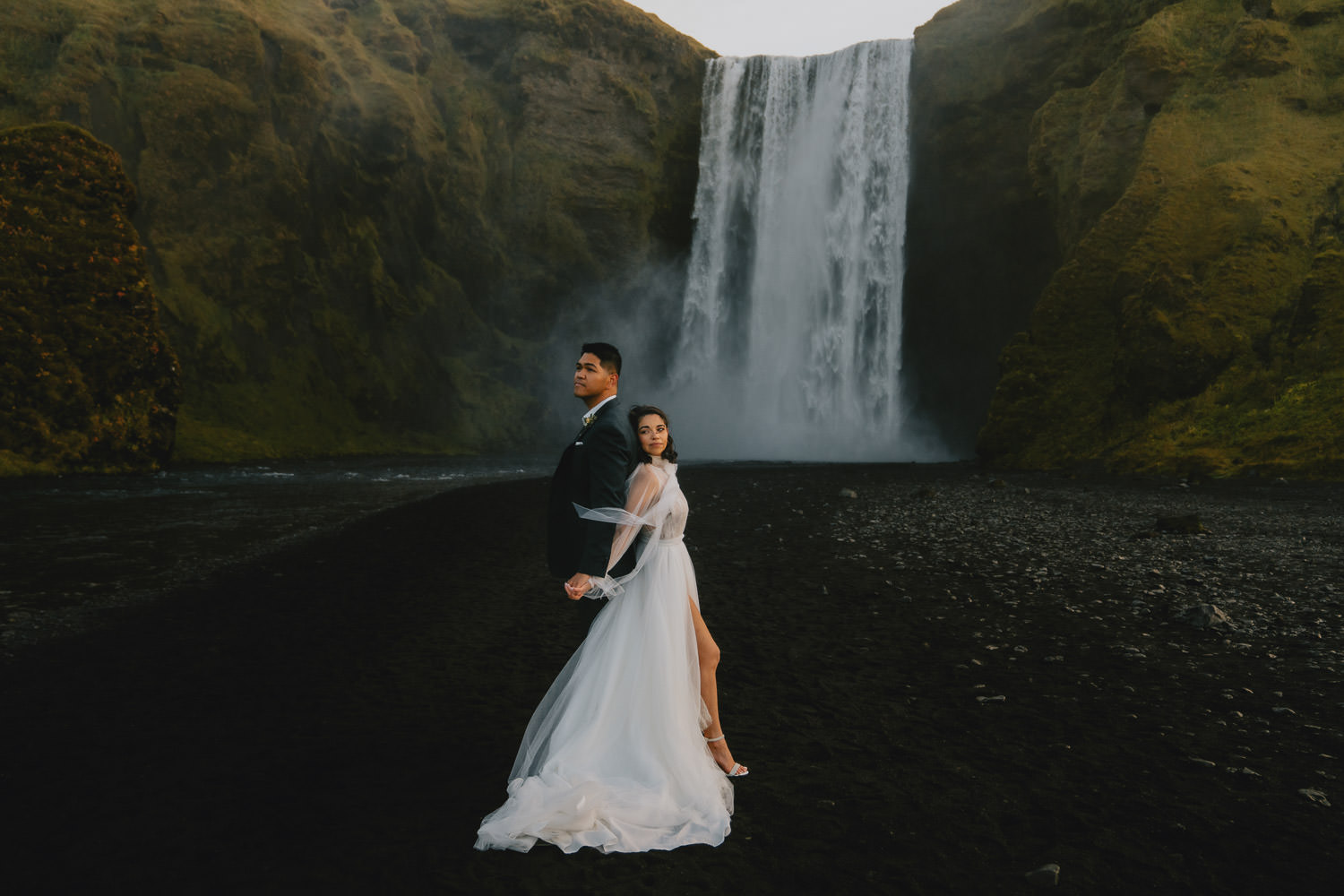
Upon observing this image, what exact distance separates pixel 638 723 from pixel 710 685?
618 millimetres

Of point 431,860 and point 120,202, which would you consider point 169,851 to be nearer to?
point 431,860

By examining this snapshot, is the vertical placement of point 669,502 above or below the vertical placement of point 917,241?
below

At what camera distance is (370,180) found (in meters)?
58.1

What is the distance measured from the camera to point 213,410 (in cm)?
4734

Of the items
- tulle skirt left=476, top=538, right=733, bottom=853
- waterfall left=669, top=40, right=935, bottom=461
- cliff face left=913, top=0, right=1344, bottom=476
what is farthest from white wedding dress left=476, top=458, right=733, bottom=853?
waterfall left=669, top=40, right=935, bottom=461

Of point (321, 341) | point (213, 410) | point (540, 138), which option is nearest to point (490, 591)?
point (213, 410)

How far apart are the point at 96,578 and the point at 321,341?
4681cm

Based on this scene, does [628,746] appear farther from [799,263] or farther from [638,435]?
[799,263]

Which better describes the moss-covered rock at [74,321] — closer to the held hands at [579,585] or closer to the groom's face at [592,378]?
the groom's face at [592,378]

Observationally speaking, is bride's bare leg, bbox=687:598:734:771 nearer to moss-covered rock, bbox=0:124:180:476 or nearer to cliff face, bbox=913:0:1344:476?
cliff face, bbox=913:0:1344:476

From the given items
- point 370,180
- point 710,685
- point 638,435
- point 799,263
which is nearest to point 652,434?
point 638,435

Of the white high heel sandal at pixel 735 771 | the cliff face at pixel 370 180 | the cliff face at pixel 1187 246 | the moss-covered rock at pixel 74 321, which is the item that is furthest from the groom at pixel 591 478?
the cliff face at pixel 370 180

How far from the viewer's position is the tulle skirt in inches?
162

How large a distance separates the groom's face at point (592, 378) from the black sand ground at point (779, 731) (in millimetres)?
2283
